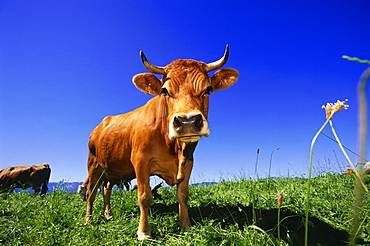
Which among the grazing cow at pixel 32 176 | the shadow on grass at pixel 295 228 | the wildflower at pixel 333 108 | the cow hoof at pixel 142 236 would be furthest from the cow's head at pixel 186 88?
the grazing cow at pixel 32 176

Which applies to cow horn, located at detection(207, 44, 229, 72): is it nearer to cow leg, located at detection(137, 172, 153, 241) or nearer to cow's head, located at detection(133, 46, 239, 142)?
cow's head, located at detection(133, 46, 239, 142)

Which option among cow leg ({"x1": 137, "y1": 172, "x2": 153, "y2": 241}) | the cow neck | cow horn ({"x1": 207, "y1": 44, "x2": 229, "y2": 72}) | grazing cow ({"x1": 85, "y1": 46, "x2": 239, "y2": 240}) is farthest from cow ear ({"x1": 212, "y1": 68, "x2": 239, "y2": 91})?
cow leg ({"x1": 137, "y1": 172, "x2": 153, "y2": 241})

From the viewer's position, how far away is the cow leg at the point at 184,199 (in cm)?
454

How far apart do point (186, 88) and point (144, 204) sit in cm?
194

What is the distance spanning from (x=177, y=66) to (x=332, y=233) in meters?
3.27

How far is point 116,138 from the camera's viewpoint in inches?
215

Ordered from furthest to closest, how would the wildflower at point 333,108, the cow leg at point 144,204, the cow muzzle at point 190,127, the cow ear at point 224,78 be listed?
the cow ear at point 224,78
the cow leg at point 144,204
the cow muzzle at point 190,127
the wildflower at point 333,108

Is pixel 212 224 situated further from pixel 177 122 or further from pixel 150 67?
pixel 150 67

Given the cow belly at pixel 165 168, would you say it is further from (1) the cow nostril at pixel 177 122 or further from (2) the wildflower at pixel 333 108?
(2) the wildflower at pixel 333 108

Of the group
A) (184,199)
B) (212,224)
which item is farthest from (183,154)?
(212,224)

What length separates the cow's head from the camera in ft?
11.6

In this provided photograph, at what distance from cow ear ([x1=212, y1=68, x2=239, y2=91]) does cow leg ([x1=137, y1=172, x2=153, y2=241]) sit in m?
1.94

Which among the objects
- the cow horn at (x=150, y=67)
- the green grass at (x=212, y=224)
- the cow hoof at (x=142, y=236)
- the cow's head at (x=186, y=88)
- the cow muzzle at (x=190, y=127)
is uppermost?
the cow horn at (x=150, y=67)

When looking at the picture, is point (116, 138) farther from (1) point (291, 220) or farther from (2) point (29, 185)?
(2) point (29, 185)
